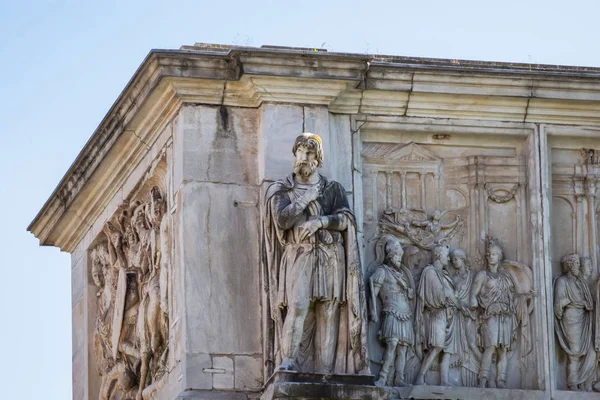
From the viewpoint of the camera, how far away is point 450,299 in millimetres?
27516

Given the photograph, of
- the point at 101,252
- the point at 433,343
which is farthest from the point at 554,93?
the point at 101,252

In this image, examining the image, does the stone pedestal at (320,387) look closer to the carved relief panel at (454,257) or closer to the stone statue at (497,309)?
the carved relief panel at (454,257)

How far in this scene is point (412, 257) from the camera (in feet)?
90.7

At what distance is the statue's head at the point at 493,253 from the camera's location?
2781 cm

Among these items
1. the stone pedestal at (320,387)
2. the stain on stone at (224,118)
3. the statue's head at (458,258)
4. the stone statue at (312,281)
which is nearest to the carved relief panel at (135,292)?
the stain on stone at (224,118)

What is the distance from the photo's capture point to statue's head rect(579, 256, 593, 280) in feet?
91.9

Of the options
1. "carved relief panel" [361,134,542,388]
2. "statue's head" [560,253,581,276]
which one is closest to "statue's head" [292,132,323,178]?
"carved relief panel" [361,134,542,388]

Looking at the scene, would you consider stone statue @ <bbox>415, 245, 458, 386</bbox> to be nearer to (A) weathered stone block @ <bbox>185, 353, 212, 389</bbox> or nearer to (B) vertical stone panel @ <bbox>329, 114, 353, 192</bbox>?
(B) vertical stone panel @ <bbox>329, 114, 353, 192</bbox>

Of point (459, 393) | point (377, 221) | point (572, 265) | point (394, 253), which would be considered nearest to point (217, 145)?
point (377, 221)

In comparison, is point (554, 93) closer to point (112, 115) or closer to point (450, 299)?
point (450, 299)

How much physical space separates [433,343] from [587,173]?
2.54 m

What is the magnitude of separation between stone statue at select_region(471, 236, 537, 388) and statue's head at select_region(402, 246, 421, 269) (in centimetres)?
62

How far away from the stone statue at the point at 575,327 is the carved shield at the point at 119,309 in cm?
471

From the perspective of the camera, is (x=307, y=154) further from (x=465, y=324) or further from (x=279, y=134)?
(x=465, y=324)
